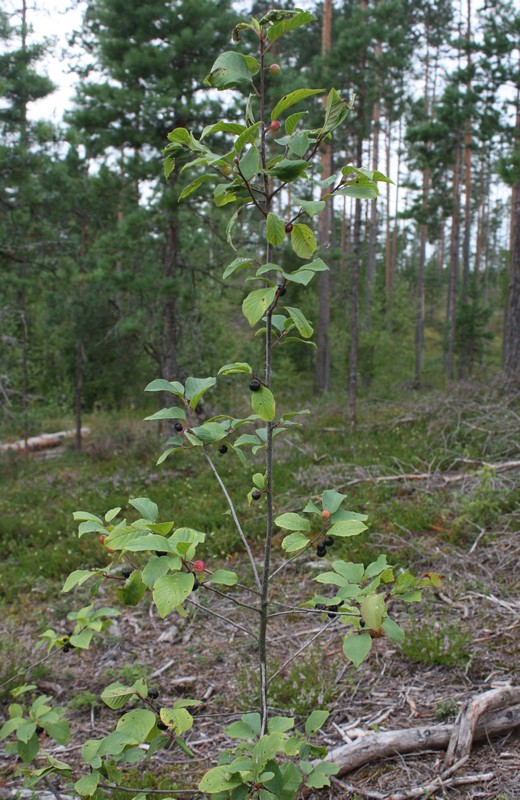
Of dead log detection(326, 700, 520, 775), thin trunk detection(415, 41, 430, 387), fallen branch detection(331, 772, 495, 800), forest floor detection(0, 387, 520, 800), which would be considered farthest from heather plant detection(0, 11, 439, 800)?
thin trunk detection(415, 41, 430, 387)

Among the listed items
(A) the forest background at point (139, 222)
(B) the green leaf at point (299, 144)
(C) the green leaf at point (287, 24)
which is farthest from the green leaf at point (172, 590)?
(A) the forest background at point (139, 222)

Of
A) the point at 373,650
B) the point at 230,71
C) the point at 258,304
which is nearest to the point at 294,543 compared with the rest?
the point at 258,304

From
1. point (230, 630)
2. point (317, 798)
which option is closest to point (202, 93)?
point (230, 630)

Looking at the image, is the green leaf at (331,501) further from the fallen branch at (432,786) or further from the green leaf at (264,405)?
the fallen branch at (432,786)

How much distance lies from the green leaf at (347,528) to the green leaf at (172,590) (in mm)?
450

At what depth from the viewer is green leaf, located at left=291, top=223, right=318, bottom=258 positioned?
5.24 feet

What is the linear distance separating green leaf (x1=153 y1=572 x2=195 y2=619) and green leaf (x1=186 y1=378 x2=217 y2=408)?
52 centimetres

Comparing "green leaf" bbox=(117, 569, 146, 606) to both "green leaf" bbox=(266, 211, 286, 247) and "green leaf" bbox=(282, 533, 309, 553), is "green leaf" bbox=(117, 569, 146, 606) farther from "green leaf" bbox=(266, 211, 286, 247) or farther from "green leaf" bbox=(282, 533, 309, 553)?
"green leaf" bbox=(266, 211, 286, 247)

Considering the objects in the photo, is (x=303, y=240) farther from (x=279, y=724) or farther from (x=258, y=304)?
(x=279, y=724)

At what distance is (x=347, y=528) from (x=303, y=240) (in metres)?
0.85

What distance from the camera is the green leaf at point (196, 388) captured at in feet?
5.60

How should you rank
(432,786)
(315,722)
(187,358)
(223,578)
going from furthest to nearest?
(187,358), (432,786), (315,722), (223,578)

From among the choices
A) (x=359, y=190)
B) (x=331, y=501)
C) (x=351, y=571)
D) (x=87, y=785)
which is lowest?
(x=87, y=785)

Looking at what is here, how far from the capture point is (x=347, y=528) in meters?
1.63
